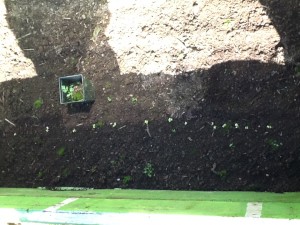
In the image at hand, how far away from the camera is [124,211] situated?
263 centimetres

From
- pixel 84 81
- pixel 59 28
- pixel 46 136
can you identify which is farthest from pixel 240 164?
pixel 59 28

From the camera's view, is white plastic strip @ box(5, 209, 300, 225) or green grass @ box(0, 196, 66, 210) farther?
green grass @ box(0, 196, 66, 210)

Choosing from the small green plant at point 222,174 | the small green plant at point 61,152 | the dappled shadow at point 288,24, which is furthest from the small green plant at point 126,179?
the dappled shadow at point 288,24

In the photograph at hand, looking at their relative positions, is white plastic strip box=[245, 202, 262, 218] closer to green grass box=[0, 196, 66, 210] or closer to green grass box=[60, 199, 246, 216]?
green grass box=[60, 199, 246, 216]

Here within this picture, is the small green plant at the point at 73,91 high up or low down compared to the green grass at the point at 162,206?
→ up

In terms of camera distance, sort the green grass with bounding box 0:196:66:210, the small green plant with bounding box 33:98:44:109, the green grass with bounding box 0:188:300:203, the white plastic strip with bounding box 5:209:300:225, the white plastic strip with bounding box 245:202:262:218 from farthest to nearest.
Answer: the small green plant with bounding box 33:98:44:109, the green grass with bounding box 0:188:300:203, the green grass with bounding box 0:196:66:210, the white plastic strip with bounding box 245:202:262:218, the white plastic strip with bounding box 5:209:300:225

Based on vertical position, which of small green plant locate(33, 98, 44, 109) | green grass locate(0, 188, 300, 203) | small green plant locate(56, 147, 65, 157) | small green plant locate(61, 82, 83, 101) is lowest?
green grass locate(0, 188, 300, 203)

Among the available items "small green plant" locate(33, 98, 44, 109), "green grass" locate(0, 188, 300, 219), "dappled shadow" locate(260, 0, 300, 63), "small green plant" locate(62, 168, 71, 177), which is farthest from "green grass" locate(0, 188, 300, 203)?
"dappled shadow" locate(260, 0, 300, 63)

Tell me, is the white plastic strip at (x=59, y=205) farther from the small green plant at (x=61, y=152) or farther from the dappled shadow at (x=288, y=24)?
the dappled shadow at (x=288, y=24)

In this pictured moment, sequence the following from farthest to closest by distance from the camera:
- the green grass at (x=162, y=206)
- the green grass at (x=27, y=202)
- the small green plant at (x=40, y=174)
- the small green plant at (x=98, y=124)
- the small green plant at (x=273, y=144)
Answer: the small green plant at (x=40, y=174) → the small green plant at (x=98, y=124) → the small green plant at (x=273, y=144) → the green grass at (x=27, y=202) → the green grass at (x=162, y=206)

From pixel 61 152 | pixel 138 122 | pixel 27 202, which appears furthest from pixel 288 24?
pixel 27 202

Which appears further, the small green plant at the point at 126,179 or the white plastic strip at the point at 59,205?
the small green plant at the point at 126,179

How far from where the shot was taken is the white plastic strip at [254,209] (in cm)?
239

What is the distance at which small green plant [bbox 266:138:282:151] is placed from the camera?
11.3 feet
